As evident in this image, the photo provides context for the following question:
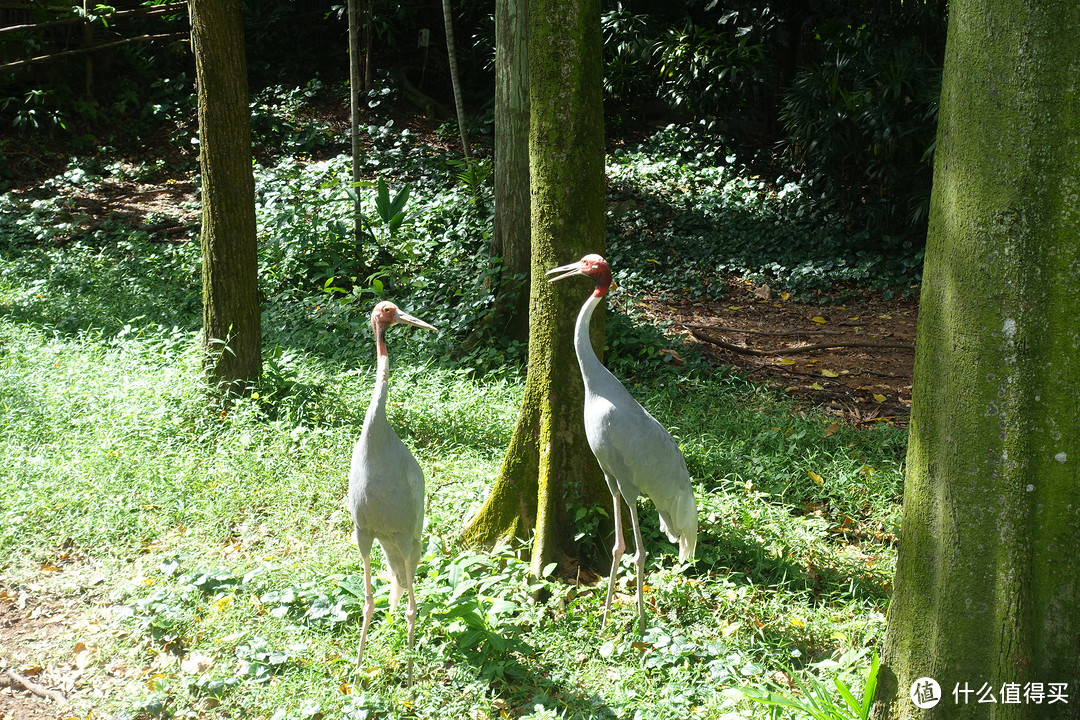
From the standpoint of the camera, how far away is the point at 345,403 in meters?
6.26

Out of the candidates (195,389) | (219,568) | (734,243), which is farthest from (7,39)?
(219,568)

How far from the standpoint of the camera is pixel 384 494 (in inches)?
141

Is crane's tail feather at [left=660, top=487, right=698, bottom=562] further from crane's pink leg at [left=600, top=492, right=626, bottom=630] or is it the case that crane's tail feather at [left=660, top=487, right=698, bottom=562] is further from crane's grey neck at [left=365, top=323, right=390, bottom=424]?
crane's grey neck at [left=365, top=323, right=390, bottom=424]

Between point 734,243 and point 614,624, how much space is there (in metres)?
7.76

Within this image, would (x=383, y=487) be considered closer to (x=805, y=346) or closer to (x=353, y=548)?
(x=353, y=548)

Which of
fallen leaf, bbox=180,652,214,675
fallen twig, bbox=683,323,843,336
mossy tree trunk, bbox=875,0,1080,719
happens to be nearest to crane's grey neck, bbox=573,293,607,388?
mossy tree trunk, bbox=875,0,1080,719

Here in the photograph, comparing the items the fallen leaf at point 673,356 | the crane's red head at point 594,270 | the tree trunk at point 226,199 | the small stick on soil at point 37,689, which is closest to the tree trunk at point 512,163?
the fallen leaf at point 673,356

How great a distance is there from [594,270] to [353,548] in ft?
6.70

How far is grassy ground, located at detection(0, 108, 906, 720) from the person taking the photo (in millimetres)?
3633

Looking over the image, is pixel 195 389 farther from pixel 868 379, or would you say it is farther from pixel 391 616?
pixel 868 379

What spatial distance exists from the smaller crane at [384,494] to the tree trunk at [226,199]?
2698 mm

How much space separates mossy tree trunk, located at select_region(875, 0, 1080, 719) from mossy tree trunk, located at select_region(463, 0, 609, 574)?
72.0 inches

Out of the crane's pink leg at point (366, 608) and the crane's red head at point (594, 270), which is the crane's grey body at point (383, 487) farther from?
the crane's red head at point (594, 270)

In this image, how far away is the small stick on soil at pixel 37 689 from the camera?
11.9 ft
